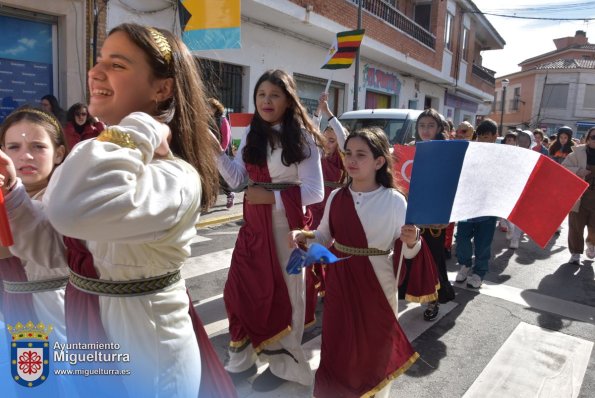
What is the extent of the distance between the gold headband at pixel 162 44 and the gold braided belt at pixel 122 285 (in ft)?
2.02

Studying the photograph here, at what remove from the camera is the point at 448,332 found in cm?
384

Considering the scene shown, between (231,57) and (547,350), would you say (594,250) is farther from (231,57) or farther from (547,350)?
(231,57)

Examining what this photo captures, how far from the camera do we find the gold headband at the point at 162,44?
4.10 ft

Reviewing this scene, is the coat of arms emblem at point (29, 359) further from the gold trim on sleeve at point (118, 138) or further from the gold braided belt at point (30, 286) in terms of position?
the gold trim on sleeve at point (118, 138)

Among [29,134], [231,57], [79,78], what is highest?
[231,57]

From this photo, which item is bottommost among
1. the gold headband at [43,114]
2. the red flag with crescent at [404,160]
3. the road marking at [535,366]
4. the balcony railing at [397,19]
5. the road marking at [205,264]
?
the road marking at [535,366]

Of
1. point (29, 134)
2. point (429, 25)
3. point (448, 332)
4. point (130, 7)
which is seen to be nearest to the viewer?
point (29, 134)

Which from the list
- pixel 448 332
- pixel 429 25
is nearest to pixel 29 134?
pixel 448 332

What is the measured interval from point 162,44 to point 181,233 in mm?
532

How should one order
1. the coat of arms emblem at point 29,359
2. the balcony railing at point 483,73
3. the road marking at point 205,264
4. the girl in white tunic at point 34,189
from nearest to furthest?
the coat of arms emblem at point 29,359 → the girl in white tunic at point 34,189 → the road marking at point 205,264 → the balcony railing at point 483,73

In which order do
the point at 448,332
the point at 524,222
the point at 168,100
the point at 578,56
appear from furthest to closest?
the point at 578,56 < the point at 448,332 < the point at 524,222 < the point at 168,100

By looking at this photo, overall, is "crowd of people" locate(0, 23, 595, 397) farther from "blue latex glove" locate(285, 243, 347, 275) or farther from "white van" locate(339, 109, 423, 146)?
"white van" locate(339, 109, 423, 146)

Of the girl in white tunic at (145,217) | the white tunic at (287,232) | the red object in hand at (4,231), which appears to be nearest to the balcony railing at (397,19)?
the white tunic at (287,232)

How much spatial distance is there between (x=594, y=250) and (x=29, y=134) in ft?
23.1
